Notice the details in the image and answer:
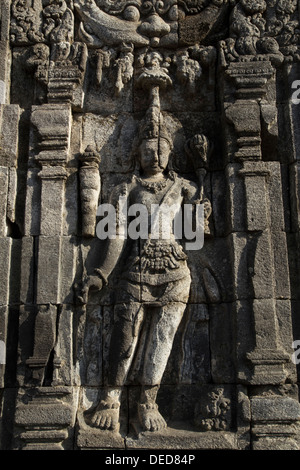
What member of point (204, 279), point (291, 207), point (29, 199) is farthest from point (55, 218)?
point (291, 207)

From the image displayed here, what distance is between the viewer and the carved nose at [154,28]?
782 centimetres

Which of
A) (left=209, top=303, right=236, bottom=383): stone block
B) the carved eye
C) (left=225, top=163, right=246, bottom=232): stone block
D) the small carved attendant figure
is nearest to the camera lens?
the small carved attendant figure

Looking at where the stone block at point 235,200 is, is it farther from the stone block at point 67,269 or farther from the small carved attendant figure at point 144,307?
the stone block at point 67,269

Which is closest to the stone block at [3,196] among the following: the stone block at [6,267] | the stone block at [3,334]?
the stone block at [6,267]

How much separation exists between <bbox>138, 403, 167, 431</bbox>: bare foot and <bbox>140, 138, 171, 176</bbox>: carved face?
301cm

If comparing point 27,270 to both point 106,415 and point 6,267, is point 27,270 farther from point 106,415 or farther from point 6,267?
point 106,415

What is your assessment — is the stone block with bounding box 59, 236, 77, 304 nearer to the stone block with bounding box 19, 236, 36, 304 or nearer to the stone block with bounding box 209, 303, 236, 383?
the stone block with bounding box 19, 236, 36, 304

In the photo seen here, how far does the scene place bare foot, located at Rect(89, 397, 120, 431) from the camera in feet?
21.1

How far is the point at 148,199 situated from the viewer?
23.7 ft

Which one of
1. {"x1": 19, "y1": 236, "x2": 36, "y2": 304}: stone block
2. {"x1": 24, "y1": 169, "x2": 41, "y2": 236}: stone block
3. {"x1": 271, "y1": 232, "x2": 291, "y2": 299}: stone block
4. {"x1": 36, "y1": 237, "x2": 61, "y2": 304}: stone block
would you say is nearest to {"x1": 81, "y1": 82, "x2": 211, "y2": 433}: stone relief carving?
{"x1": 36, "y1": 237, "x2": 61, "y2": 304}: stone block

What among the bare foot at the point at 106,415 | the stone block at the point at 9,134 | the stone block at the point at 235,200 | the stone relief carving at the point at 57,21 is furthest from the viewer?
the stone relief carving at the point at 57,21

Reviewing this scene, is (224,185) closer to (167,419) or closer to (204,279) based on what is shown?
(204,279)

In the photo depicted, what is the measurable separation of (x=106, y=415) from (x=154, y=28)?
5.23m

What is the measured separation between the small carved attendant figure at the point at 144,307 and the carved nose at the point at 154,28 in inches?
87.9
